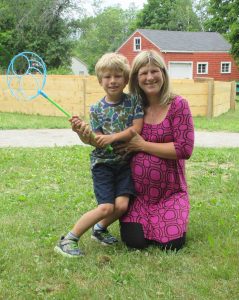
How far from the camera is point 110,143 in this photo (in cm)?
334

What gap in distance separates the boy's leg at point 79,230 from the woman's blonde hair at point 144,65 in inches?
34.4

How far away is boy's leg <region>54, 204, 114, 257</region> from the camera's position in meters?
3.36

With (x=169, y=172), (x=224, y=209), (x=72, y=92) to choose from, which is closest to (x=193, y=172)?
(x=224, y=209)

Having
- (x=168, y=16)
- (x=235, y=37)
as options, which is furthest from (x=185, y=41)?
(x=168, y=16)

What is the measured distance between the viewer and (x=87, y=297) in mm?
2717

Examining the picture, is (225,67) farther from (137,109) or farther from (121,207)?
(121,207)

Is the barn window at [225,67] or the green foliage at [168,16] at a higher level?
the green foliage at [168,16]

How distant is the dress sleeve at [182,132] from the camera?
11.2 ft

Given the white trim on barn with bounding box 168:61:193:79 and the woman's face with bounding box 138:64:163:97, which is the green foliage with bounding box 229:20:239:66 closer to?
the white trim on barn with bounding box 168:61:193:79

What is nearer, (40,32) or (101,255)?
(101,255)

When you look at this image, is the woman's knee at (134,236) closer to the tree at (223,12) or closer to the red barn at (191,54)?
the tree at (223,12)

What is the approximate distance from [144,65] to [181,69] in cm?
3144

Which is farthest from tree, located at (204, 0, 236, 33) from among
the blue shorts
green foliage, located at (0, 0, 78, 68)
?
the blue shorts

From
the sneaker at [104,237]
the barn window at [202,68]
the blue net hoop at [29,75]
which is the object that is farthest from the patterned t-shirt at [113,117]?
the barn window at [202,68]
